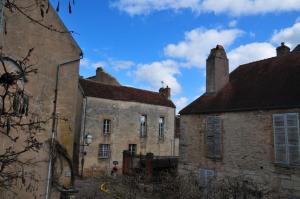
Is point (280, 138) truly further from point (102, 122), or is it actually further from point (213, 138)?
point (102, 122)

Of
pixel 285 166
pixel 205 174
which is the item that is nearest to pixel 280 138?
pixel 285 166

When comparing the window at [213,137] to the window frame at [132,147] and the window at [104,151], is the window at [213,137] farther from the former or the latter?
the window frame at [132,147]

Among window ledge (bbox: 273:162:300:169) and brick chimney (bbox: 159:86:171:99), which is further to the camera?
brick chimney (bbox: 159:86:171:99)

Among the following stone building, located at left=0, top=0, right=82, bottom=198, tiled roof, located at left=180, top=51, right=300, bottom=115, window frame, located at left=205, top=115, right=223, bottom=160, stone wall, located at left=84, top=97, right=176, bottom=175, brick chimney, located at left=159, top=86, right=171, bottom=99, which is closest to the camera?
stone building, located at left=0, top=0, right=82, bottom=198

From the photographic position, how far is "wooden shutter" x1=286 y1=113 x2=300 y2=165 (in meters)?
12.3

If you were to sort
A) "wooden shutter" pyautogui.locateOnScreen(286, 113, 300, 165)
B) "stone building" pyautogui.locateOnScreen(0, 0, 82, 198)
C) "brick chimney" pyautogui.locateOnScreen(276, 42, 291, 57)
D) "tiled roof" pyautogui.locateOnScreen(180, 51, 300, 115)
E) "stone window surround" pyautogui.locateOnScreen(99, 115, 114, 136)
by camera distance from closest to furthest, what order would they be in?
"stone building" pyautogui.locateOnScreen(0, 0, 82, 198), "wooden shutter" pyautogui.locateOnScreen(286, 113, 300, 165), "tiled roof" pyautogui.locateOnScreen(180, 51, 300, 115), "brick chimney" pyautogui.locateOnScreen(276, 42, 291, 57), "stone window surround" pyautogui.locateOnScreen(99, 115, 114, 136)

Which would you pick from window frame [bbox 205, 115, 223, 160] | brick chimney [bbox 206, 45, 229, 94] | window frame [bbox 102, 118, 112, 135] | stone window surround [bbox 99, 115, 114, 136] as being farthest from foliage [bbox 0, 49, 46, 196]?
window frame [bbox 102, 118, 112, 135]

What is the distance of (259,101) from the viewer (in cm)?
1399

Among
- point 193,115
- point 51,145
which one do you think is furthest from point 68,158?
point 193,115

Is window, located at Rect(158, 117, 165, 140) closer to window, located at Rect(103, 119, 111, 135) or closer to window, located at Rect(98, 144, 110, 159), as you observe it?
window, located at Rect(103, 119, 111, 135)

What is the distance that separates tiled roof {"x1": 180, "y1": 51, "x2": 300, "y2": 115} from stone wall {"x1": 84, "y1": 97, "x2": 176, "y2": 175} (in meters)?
7.70

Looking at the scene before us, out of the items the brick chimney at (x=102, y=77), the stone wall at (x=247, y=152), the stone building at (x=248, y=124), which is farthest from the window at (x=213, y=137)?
the brick chimney at (x=102, y=77)

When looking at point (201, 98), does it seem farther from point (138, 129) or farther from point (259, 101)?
point (138, 129)

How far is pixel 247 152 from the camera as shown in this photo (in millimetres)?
13922
